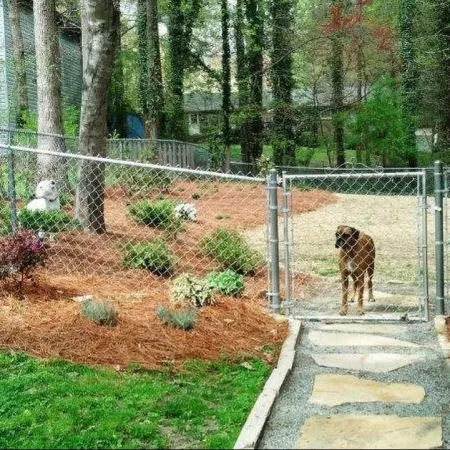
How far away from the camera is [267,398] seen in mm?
4820

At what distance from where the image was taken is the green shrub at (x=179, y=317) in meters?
6.31

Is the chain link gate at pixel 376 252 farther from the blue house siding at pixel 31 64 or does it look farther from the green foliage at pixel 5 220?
the blue house siding at pixel 31 64

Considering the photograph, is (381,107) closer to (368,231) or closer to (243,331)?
(368,231)

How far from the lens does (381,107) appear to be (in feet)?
97.7

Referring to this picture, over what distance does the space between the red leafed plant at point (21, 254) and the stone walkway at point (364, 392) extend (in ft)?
9.34

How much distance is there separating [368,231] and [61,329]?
9274 millimetres

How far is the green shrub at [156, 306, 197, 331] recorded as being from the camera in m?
6.31

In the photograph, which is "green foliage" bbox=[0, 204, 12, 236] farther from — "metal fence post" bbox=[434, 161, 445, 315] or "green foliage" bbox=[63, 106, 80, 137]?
"green foliage" bbox=[63, 106, 80, 137]

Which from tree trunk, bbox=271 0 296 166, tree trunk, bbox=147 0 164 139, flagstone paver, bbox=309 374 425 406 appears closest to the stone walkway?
flagstone paver, bbox=309 374 425 406

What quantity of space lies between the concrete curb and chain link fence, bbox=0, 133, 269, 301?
1349 millimetres

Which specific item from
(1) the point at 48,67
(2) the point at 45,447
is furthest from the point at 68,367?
(1) the point at 48,67

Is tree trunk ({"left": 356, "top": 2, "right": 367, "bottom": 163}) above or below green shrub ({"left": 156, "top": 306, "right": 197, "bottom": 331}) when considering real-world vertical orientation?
above

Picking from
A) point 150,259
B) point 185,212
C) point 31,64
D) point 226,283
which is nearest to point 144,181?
point 185,212

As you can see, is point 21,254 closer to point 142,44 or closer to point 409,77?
point 142,44
